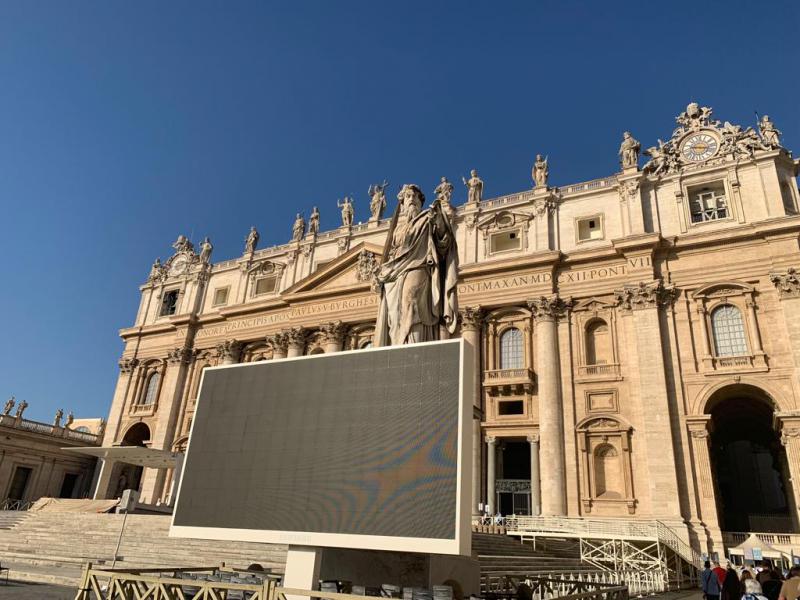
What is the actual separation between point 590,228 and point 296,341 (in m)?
19.3

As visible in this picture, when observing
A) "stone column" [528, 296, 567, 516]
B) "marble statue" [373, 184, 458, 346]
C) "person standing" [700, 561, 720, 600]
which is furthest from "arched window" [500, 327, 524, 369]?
"marble statue" [373, 184, 458, 346]

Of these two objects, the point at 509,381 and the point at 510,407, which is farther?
the point at 510,407

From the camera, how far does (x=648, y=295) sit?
27.9 meters

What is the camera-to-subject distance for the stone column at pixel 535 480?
26.8m

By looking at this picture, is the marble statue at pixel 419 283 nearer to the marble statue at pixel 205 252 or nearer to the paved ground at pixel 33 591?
the paved ground at pixel 33 591

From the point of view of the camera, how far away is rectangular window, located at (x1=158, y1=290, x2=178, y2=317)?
46312mm

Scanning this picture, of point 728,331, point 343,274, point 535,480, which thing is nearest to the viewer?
point 728,331

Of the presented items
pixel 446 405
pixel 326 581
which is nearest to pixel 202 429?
pixel 326 581

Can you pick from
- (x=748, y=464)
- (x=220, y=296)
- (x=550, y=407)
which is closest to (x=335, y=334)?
(x=220, y=296)

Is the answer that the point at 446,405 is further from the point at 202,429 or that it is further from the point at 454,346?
the point at 202,429

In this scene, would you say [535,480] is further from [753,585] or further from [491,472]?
[753,585]

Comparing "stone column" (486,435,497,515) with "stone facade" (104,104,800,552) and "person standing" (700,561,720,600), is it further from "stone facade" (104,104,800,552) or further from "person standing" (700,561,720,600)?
"person standing" (700,561,720,600)

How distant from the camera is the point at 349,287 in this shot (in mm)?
36062

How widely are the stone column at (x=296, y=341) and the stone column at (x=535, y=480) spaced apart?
1592 cm
